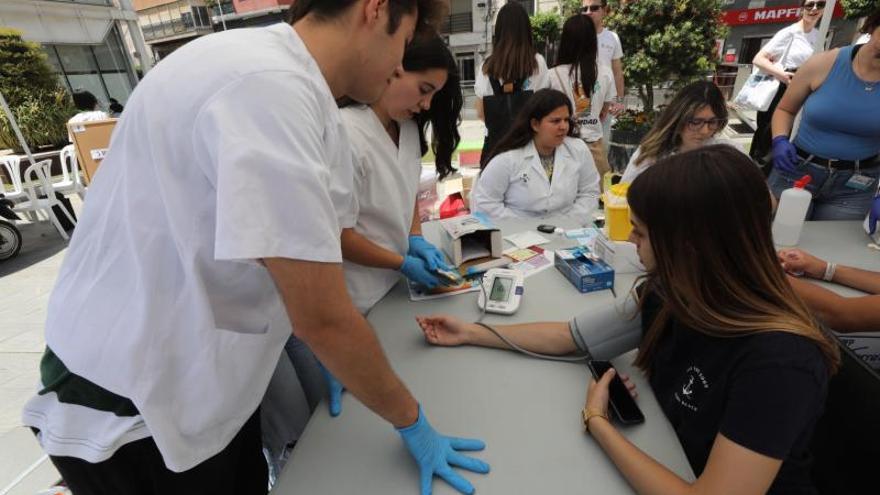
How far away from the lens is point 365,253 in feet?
4.20

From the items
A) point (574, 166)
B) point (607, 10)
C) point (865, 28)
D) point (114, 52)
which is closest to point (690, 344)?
point (574, 166)

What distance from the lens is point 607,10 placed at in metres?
4.55

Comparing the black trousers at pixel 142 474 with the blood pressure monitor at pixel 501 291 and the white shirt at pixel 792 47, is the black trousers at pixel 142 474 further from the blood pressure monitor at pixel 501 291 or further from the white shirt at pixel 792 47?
the white shirt at pixel 792 47

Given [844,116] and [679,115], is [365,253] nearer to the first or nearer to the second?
[679,115]

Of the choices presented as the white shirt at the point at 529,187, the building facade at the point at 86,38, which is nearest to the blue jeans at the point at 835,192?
the white shirt at the point at 529,187

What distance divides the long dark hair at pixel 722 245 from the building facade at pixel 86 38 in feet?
36.6

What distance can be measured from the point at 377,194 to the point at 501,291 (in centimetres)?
49

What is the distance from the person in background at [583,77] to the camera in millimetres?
2965

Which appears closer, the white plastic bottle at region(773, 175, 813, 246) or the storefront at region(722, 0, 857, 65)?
the white plastic bottle at region(773, 175, 813, 246)

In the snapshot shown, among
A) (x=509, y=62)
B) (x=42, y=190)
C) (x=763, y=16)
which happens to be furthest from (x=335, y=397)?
(x=763, y=16)

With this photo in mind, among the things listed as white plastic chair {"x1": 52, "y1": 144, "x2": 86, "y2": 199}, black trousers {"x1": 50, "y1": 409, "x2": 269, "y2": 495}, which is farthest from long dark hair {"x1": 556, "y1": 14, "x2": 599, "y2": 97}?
white plastic chair {"x1": 52, "y1": 144, "x2": 86, "y2": 199}

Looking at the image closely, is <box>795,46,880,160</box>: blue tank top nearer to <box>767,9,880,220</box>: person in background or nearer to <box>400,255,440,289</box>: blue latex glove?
<box>767,9,880,220</box>: person in background

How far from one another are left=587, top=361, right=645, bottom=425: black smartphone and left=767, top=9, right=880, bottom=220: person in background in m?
1.64

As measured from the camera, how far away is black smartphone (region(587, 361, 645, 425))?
35.2 inches
